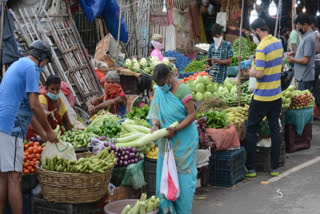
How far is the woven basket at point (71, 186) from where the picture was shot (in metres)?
4.62

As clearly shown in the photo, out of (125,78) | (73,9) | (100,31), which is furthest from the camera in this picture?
(100,31)

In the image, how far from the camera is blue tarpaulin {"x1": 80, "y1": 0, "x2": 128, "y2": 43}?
11.6m

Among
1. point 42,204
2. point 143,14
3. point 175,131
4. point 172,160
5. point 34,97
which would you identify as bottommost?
point 42,204

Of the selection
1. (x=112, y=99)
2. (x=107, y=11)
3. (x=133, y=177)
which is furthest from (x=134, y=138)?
(x=107, y=11)

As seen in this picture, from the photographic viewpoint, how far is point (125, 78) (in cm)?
1074

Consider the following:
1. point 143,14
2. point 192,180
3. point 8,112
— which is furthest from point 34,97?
point 143,14

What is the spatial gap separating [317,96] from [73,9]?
6673mm

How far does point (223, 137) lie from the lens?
6.78 meters

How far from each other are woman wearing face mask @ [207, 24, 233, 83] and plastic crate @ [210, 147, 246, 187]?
3.20 meters

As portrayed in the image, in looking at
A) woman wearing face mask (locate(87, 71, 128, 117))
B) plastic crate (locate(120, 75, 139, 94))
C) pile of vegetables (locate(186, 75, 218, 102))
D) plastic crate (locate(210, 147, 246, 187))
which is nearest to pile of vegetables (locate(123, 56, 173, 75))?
plastic crate (locate(120, 75, 139, 94))

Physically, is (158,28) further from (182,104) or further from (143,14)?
(182,104)

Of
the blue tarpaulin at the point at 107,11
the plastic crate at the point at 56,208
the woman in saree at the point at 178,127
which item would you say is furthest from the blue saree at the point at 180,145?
the blue tarpaulin at the point at 107,11

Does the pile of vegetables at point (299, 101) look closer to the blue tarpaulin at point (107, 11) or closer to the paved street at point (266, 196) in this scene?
the paved street at point (266, 196)

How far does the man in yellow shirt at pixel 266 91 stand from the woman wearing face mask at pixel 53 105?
114 inches
